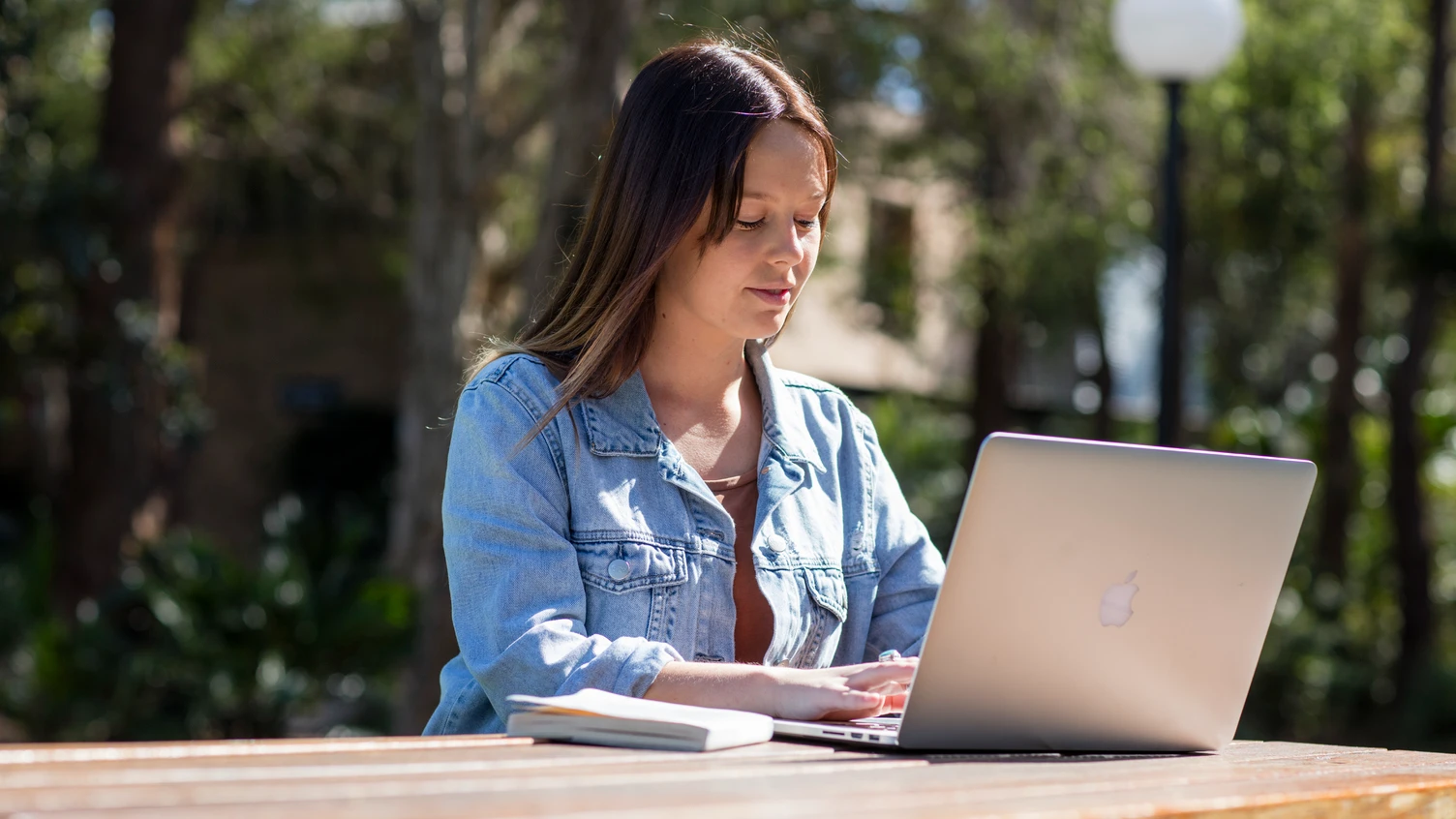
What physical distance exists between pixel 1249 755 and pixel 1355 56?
9085 millimetres

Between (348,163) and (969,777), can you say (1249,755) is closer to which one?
(969,777)

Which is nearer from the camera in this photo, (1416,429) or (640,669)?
(640,669)

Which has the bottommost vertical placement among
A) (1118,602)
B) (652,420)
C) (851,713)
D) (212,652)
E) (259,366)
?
(259,366)

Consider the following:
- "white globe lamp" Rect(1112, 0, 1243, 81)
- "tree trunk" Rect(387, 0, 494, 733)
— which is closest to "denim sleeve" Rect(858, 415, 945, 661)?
"white globe lamp" Rect(1112, 0, 1243, 81)

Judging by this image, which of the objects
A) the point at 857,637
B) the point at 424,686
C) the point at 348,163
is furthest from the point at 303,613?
the point at 348,163

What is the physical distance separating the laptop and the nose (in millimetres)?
681

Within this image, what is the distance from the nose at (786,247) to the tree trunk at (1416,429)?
7954mm

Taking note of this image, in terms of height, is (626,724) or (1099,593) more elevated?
(1099,593)

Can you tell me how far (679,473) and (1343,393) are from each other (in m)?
10.7

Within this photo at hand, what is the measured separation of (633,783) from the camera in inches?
54.1

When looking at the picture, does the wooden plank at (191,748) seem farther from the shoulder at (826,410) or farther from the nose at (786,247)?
the shoulder at (826,410)

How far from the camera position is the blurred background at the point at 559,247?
281 inches

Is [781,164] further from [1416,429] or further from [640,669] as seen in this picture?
[1416,429]

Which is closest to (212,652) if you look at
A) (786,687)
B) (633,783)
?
(786,687)
